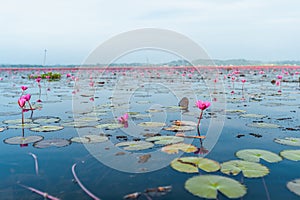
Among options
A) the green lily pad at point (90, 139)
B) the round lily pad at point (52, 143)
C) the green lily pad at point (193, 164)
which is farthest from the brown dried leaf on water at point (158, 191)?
the round lily pad at point (52, 143)

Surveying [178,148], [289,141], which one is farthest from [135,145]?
[289,141]

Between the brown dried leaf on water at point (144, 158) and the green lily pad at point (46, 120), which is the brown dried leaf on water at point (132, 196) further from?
the green lily pad at point (46, 120)

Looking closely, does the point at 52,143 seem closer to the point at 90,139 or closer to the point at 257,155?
the point at 90,139

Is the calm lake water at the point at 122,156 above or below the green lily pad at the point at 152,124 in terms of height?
below

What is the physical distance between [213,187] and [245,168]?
48cm

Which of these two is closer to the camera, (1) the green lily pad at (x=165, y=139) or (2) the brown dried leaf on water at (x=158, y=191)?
(2) the brown dried leaf on water at (x=158, y=191)

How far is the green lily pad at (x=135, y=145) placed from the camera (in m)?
2.68

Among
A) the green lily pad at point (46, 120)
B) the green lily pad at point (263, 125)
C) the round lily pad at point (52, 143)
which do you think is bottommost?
the round lily pad at point (52, 143)

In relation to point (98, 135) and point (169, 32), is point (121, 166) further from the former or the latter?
point (169, 32)

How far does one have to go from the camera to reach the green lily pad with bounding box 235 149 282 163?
2385 millimetres

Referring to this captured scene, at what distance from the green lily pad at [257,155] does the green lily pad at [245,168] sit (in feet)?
0.44

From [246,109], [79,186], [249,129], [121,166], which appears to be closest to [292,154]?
[249,129]

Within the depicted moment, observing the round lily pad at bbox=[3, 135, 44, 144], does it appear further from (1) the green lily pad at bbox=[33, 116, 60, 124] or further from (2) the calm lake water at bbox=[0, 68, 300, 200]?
(1) the green lily pad at bbox=[33, 116, 60, 124]

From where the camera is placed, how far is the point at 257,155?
246 centimetres
